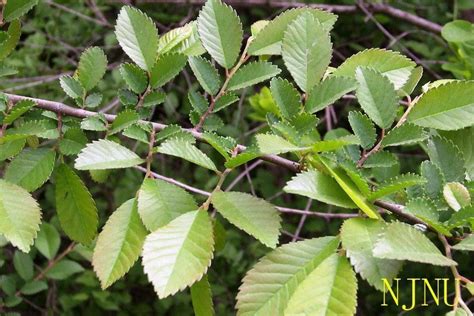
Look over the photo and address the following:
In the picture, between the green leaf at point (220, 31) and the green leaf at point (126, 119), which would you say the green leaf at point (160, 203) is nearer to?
the green leaf at point (126, 119)

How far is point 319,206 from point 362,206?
1.39 meters

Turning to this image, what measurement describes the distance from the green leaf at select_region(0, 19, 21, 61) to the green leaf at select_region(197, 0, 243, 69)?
0.82 feet

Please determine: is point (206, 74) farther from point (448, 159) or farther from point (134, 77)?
point (448, 159)

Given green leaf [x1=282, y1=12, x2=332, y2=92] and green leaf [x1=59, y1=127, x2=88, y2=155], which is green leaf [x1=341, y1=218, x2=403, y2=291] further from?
green leaf [x1=59, y1=127, x2=88, y2=155]

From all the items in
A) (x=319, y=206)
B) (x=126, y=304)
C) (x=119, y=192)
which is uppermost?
(x=119, y=192)

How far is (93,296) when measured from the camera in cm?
186

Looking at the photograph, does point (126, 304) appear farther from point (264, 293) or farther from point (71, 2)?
point (264, 293)

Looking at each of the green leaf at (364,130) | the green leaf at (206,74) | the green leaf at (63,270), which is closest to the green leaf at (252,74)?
the green leaf at (206,74)

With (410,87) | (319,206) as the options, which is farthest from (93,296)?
(410,87)

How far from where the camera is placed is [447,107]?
665 mm

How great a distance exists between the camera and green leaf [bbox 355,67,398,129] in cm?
66

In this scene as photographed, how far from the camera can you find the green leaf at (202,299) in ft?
2.13

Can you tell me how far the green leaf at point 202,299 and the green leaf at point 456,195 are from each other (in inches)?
10.9

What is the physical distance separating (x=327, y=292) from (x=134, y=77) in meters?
0.36
